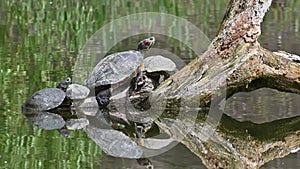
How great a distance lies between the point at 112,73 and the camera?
5.46m

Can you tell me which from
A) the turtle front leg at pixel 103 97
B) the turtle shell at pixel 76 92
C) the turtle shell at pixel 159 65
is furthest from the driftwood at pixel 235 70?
the turtle shell at pixel 76 92

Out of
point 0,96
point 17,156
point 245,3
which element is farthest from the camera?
point 0,96

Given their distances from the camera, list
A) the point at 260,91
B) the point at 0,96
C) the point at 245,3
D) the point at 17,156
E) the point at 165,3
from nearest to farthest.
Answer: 1. the point at 17,156
2. the point at 245,3
3. the point at 0,96
4. the point at 260,91
5. the point at 165,3

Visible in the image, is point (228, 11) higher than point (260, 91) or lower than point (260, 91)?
higher

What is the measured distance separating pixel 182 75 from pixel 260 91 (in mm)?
951

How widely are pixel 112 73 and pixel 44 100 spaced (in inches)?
21.6

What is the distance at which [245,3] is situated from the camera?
506cm

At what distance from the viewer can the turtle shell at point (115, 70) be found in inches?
213

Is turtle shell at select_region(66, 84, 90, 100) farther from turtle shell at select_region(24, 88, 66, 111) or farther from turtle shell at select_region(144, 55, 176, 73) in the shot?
turtle shell at select_region(144, 55, 176, 73)

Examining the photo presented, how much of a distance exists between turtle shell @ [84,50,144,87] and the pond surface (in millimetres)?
485

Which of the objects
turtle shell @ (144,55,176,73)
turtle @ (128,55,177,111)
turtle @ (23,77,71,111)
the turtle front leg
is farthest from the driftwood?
turtle @ (23,77,71,111)

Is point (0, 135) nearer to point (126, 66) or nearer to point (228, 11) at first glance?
point (126, 66)

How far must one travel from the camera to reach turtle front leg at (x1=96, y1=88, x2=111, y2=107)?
534cm

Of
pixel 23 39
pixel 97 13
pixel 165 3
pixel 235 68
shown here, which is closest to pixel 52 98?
pixel 235 68
